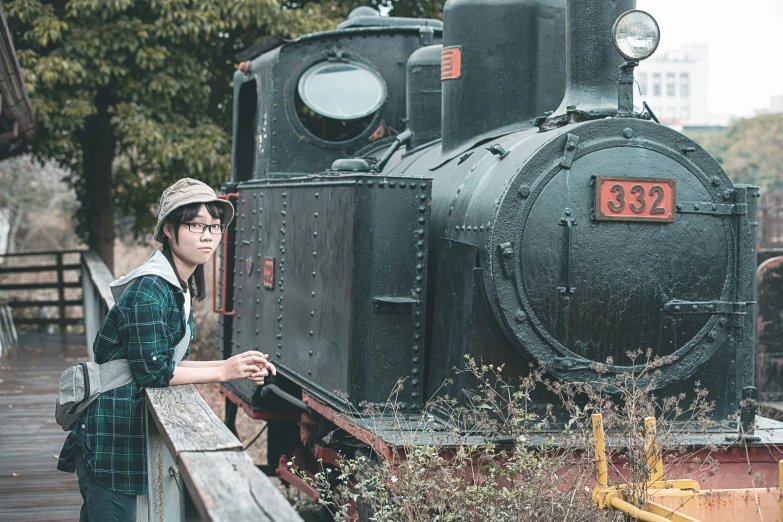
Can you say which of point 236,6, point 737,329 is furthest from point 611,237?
point 236,6

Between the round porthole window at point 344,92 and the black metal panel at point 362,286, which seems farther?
the round porthole window at point 344,92

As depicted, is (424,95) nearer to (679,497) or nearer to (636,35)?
(636,35)

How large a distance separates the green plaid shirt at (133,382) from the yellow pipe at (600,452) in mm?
1436

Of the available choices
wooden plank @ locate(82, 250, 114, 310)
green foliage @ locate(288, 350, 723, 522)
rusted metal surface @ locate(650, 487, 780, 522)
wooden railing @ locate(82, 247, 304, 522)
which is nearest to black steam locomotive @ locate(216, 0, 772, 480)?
green foliage @ locate(288, 350, 723, 522)

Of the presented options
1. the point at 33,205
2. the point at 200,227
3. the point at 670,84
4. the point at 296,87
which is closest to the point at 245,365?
the point at 200,227

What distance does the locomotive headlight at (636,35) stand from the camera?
422 cm

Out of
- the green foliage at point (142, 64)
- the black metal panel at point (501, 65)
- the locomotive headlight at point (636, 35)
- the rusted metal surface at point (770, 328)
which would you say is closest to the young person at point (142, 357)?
the locomotive headlight at point (636, 35)

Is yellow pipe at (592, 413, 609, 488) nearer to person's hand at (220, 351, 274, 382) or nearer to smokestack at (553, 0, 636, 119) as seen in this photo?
person's hand at (220, 351, 274, 382)

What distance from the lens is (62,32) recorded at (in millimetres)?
11891

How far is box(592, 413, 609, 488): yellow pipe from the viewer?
3520mm

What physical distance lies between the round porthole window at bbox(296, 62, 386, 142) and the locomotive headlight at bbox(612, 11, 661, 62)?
2.54m

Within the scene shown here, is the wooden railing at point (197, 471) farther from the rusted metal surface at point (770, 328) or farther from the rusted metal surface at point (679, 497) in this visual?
the rusted metal surface at point (770, 328)

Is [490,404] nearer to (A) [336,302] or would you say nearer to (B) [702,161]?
(A) [336,302]

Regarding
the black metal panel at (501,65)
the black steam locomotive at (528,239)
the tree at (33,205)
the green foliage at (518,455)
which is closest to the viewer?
the green foliage at (518,455)
